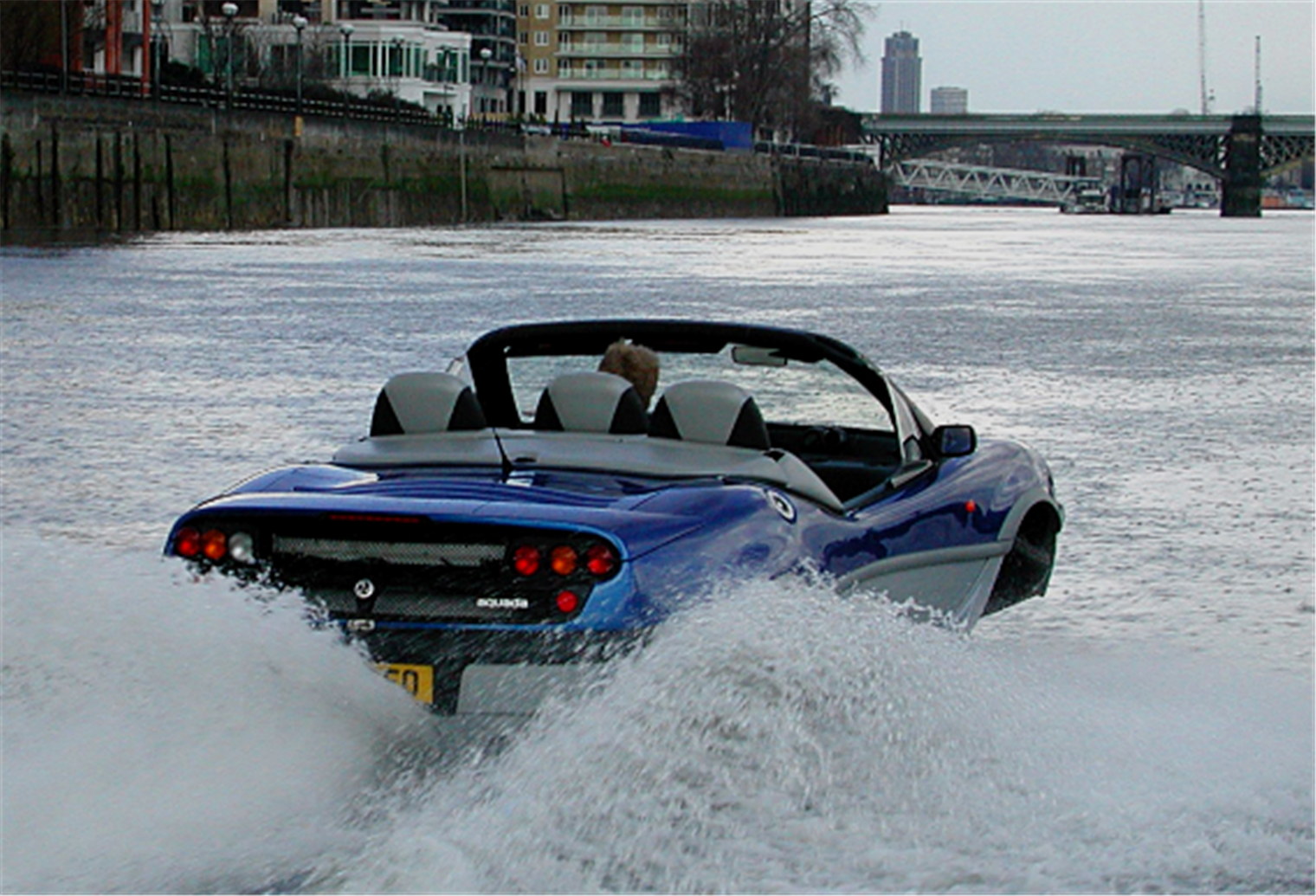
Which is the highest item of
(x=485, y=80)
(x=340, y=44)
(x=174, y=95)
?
(x=485, y=80)

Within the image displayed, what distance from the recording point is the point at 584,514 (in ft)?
16.3

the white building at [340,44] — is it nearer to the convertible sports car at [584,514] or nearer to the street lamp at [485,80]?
the street lamp at [485,80]

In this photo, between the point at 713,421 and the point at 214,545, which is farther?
the point at 713,421

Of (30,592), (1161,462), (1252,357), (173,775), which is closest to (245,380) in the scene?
(1161,462)

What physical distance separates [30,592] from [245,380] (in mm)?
9912

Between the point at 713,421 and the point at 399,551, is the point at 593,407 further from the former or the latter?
the point at 399,551

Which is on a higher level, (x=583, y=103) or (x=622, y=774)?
(x=583, y=103)

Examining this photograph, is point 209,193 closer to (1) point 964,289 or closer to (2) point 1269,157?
(1) point 964,289

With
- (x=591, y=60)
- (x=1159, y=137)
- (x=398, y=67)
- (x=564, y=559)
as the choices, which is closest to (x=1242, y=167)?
(x=1159, y=137)

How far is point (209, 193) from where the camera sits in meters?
54.9

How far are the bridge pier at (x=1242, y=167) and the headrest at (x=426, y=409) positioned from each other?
140 m

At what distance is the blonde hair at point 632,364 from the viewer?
21.2 feet

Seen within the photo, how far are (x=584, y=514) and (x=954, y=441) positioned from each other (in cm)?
195

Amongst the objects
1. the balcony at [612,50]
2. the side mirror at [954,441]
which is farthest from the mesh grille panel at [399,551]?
the balcony at [612,50]
